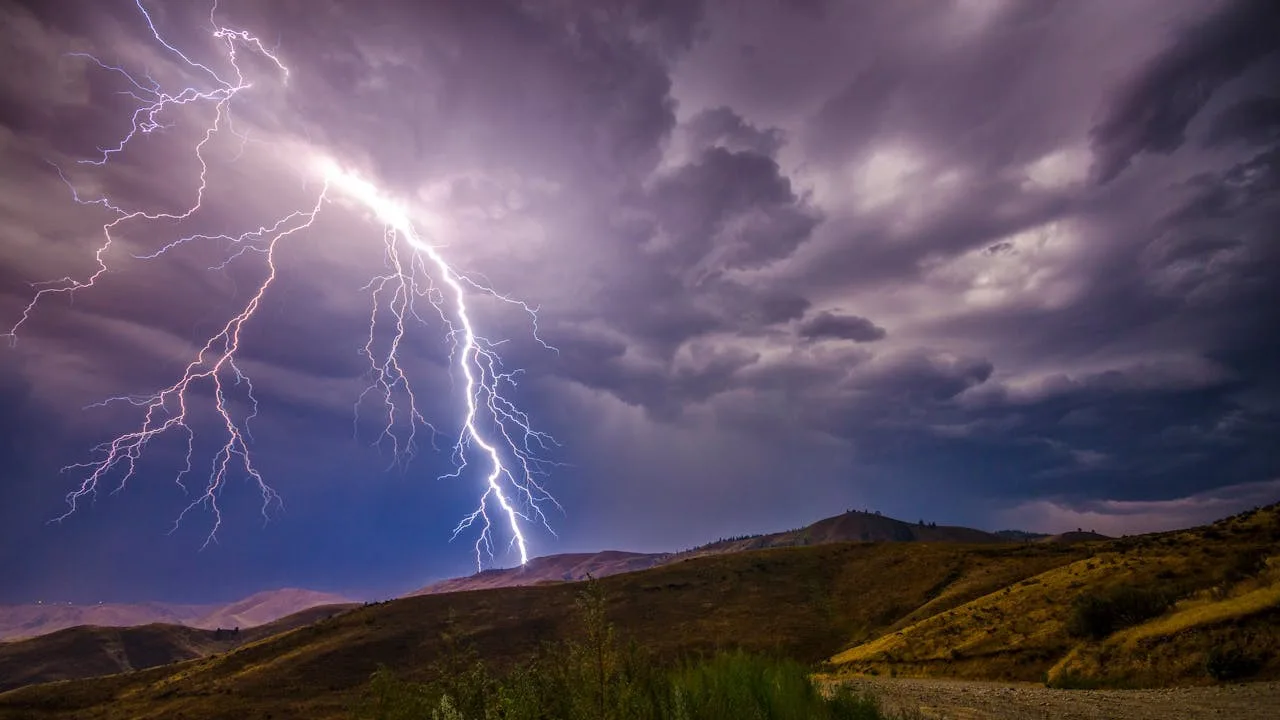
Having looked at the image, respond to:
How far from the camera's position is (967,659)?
822 inches

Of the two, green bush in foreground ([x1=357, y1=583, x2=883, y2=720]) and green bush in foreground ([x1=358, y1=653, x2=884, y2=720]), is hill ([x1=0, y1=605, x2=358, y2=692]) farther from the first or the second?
green bush in foreground ([x1=357, y1=583, x2=883, y2=720])

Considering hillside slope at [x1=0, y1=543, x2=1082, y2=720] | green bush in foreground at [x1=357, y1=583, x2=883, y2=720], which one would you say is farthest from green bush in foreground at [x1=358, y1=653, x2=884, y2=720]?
hillside slope at [x1=0, y1=543, x2=1082, y2=720]

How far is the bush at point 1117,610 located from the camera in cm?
1722

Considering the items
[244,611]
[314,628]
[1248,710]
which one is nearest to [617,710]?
[1248,710]

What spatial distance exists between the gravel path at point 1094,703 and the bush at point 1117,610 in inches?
162

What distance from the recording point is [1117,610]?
17750mm

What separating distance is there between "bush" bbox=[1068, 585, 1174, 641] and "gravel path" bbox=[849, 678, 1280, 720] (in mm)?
4115

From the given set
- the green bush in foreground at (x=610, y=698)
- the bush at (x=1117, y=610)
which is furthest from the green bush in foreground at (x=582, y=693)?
the bush at (x=1117, y=610)

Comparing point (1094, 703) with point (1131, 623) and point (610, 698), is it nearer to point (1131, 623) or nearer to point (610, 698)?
point (1131, 623)

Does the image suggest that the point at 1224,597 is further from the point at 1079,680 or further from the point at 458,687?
the point at 458,687

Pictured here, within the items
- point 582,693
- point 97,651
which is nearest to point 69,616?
point 97,651

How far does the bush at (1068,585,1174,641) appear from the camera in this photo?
1722cm

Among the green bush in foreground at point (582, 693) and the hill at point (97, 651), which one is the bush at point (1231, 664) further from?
the hill at point (97, 651)

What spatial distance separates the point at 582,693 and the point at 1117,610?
70.1 feet
